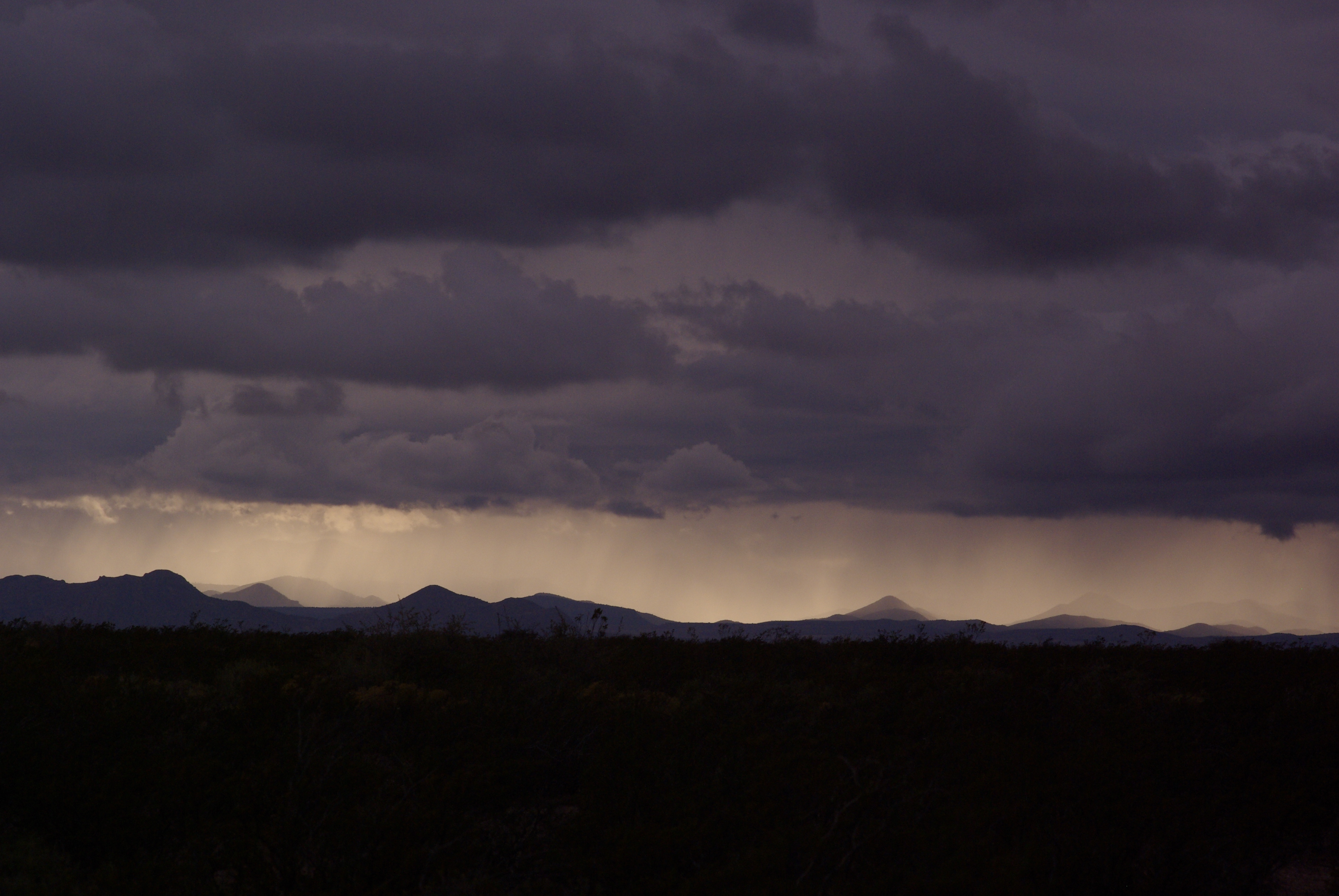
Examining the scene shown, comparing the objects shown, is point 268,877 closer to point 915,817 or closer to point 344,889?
point 344,889

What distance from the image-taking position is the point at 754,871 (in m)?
7.04

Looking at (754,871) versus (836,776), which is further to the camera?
(836,776)

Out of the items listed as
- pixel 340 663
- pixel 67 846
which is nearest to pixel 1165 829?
pixel 67 846

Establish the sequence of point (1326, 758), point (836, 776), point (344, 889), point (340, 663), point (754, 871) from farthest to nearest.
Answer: point (340, 663) < point (1326, 758) < point (836, 776) < point (754, 871) < point (344, 889)

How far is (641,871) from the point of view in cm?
748

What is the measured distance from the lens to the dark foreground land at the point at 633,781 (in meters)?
7.26

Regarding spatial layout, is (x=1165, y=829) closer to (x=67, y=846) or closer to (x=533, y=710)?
(x=533, y=710)

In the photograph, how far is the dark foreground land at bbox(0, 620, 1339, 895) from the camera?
7.26 meters

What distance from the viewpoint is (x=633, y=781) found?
9.27 metres

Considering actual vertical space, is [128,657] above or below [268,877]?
above

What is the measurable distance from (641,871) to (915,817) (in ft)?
8.39

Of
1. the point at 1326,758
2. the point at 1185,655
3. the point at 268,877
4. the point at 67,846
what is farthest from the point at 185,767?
the point at 1185,655

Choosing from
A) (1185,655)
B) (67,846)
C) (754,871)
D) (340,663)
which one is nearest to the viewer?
(754,871)

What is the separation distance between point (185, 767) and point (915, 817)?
6.80 meters
